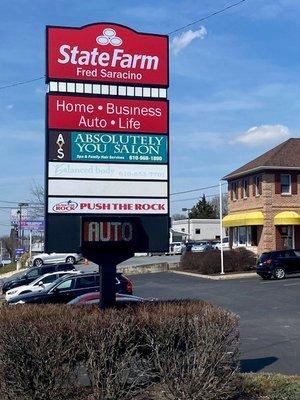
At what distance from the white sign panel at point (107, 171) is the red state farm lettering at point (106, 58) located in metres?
1.40

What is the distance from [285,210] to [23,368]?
129 feet

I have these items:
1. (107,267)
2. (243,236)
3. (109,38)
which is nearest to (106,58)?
(109,38)

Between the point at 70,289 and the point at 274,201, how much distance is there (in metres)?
25.1

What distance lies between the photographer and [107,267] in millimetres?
9219

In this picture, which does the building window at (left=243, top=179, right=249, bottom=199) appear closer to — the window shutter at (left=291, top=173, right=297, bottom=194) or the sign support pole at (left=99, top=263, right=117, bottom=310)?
the window shutter at (left=291, top=173, right=297, bottom=194)

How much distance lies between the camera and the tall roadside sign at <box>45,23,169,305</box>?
9.05m

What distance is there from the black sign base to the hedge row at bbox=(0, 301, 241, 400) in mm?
1309

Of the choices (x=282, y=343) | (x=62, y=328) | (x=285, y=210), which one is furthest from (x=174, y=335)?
(x=285, y=210)

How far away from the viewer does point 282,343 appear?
1456 centimetres

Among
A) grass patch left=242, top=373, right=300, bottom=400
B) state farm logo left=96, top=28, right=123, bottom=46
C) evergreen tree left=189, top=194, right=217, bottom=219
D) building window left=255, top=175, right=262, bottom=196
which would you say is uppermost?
evergreen tree left=189, top=194, right=217, bottom=219

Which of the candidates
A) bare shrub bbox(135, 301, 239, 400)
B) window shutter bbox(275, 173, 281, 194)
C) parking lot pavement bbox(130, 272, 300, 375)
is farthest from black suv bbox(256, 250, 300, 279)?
bare shrub bbox(135, 301, 239, 400)

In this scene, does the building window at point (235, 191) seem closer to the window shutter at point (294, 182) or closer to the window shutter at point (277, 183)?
the window shutter at point (277, 183)

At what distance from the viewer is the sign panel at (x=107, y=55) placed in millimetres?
9172

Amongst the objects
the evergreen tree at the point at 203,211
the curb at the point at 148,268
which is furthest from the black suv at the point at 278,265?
the evergreen tree at the point at 203,211
